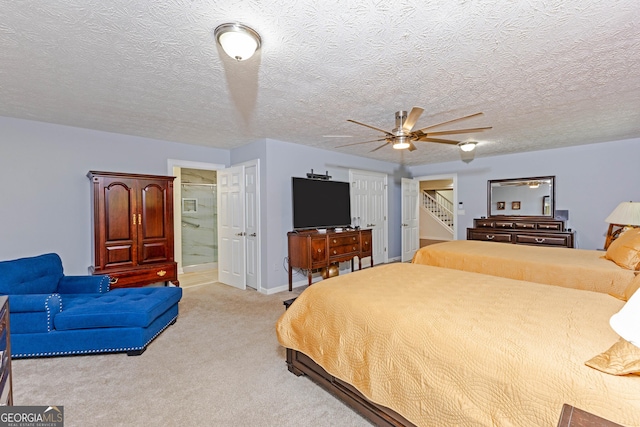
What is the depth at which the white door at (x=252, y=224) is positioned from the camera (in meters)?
4.52

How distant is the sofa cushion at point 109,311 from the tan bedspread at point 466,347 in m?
1.39

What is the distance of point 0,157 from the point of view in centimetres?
334

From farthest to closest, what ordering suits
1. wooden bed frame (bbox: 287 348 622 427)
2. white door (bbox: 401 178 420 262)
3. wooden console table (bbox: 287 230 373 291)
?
white door (bbox: 401 178 420 262) → wooden console table (bbox: 287 230 373 291) → wooden bed frame (bbox: 287 348 622 427)

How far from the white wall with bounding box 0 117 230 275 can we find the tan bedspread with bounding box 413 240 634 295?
458 centimetres

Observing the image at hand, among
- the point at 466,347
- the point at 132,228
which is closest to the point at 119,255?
the point at 132,228

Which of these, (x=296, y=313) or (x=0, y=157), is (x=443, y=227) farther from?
(x=0, y=157)

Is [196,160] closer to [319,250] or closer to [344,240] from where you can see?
[319,250]

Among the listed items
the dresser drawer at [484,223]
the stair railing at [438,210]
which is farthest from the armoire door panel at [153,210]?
the stair railing at [438,210]

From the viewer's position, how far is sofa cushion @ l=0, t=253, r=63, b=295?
2574 mm

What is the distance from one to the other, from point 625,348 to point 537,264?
2424 mm

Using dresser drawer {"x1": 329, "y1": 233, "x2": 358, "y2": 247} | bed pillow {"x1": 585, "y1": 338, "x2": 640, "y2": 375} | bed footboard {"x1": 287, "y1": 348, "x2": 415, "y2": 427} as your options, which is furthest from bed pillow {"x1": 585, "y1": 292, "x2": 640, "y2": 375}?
dresser drawer {"x1": 329, "y1": 233, "x2": 358, "y2": 247}

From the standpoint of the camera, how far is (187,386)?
6.91ft

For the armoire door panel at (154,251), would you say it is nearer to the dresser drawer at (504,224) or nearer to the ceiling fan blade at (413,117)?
the ceiling fan blade at (413,117)

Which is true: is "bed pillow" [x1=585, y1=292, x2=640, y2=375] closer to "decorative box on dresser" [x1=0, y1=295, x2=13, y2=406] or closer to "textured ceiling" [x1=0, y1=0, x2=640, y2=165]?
"textured ceiling" [x1=0, y1=0, x2=640, y2=165]
